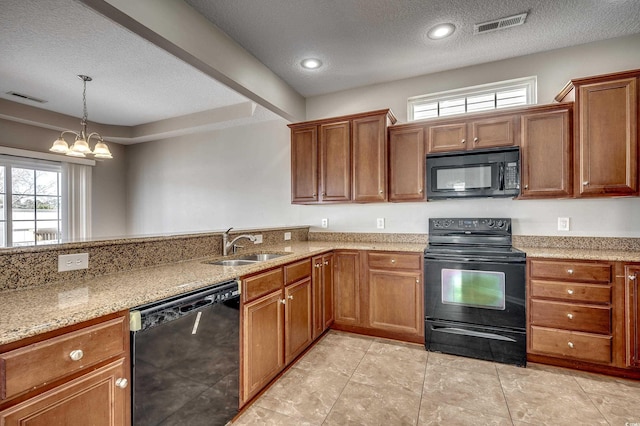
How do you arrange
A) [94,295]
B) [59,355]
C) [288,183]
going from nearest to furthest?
1. [59,355]
2. [94,295]
3. [288,183]

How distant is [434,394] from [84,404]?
1.98 m

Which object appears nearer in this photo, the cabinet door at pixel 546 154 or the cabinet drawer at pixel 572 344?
the cabinet drawer at pixel 572 344

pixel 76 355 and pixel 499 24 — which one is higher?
pixel 499 24

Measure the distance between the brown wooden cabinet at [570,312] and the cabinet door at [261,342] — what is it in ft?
6.62

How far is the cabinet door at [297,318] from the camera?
231 centimetres

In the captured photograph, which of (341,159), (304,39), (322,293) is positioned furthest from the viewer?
(341,159)

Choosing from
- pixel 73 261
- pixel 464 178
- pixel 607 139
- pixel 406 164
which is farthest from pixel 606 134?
pixel 73 261

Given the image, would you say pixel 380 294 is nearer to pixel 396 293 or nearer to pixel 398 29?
pixel 396 293

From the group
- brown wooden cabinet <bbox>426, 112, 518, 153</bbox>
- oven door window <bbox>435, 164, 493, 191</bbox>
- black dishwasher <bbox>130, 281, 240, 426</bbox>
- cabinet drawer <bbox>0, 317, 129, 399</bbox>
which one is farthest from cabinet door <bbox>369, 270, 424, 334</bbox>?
cabinet drawer <bbox>0, 317, 129, 399</bbox>

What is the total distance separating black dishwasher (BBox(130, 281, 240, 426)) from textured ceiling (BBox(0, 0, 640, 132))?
208 centimetres

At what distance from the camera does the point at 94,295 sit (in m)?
1.27

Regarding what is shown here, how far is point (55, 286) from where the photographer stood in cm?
142

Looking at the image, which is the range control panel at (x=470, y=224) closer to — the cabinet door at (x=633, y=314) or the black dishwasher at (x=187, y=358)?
the cabinet door at (x=633, y=314)

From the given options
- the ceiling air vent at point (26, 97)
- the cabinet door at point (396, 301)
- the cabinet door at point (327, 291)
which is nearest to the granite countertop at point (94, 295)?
the cabinet door at point (327, 291)
